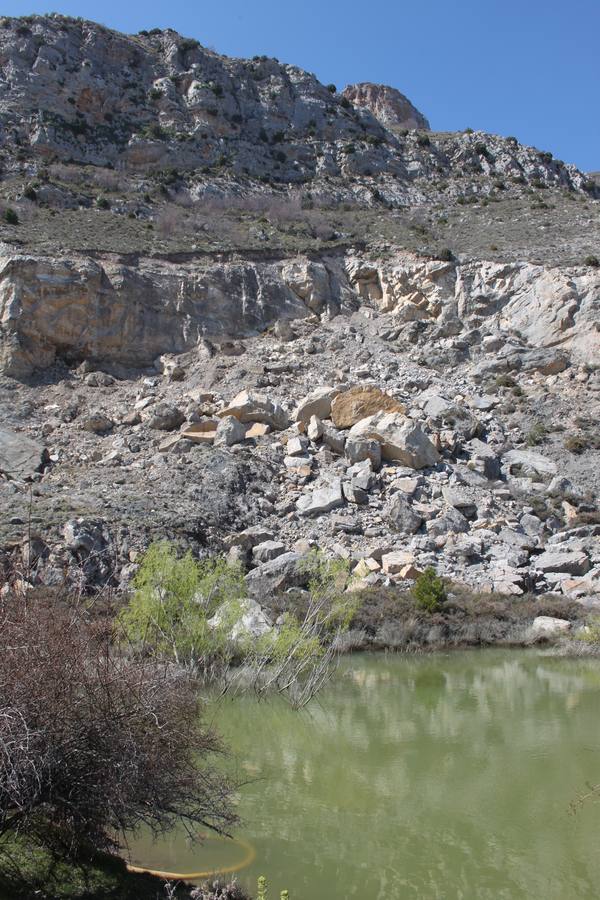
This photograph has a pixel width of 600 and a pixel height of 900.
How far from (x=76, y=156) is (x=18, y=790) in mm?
44200

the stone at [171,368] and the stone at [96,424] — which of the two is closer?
the stone at [96,424]

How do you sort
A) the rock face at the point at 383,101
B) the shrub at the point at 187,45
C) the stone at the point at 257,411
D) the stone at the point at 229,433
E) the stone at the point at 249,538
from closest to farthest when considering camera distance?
the stone at the point at 249,538 < the stone at the point at 229,433 < the stone at the point at 257,411 < the shrub at the point at 187,45 < the rock face at the point at 383,101

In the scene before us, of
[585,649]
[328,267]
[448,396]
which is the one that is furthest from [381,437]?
[328,267]

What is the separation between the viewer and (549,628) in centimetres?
1927

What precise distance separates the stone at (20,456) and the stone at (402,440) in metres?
11.0

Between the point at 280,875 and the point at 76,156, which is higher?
the point at 76,156

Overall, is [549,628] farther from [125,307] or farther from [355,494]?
[125,307]

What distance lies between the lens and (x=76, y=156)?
42.6 m

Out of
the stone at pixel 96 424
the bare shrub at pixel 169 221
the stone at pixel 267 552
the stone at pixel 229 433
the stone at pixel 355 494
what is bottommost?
the stone at pixel 267 552

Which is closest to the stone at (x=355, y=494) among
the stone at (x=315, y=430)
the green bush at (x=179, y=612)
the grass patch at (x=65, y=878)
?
the stone at (x=315, y=430)

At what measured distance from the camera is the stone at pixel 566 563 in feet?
69.7

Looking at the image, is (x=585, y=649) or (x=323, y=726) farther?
(x=585, y=649)

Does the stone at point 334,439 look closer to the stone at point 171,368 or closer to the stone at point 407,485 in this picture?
the stone at point 407,485

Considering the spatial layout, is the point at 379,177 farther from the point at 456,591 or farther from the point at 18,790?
the point at 18,790
